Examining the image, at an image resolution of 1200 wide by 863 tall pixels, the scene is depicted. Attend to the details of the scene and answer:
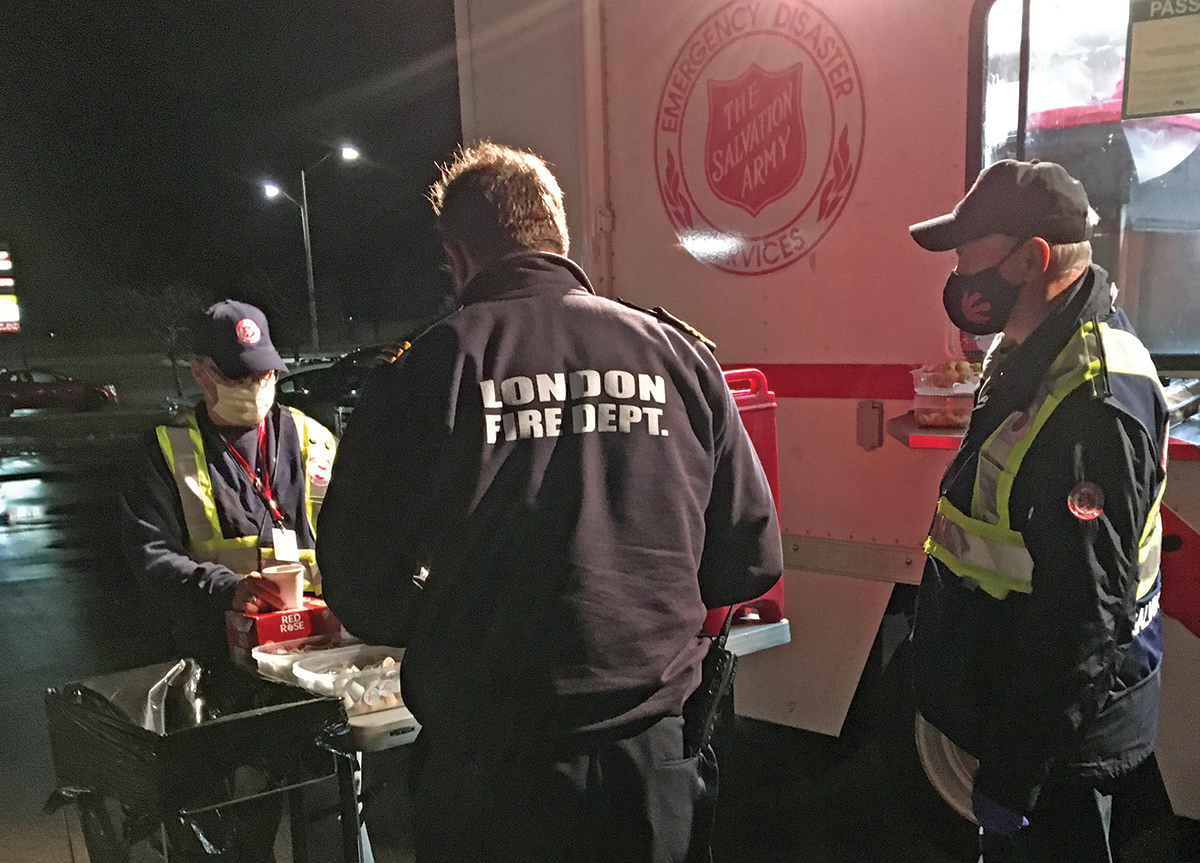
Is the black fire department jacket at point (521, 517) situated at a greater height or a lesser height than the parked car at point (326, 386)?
greater

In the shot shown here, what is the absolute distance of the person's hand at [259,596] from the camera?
7.77ft

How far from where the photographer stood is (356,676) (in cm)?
209

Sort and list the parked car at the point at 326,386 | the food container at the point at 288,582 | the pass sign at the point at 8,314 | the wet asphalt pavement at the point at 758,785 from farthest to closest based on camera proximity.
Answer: the pass sign at the point at 8,314
the parked car at the point at 326,386
the wet asphalt pavement at the point at 758,785
the food container at the point at 288,582

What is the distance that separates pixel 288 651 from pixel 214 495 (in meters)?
0.68

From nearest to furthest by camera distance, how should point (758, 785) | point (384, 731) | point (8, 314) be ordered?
point (384, 731), point (758, 785), point (8, 314)

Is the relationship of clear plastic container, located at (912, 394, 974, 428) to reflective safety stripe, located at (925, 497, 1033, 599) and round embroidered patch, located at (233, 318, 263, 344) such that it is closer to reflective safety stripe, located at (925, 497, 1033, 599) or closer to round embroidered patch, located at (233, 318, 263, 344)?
reflective safety stripe, located at (925, 497, 1033, 599)

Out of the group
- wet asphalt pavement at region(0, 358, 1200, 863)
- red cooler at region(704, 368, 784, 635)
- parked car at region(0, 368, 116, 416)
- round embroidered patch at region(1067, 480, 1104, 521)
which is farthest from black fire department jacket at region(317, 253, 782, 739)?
parked car at region(0, 368, 116, 416)

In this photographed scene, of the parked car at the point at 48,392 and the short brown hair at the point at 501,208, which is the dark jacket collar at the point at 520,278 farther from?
the parked car at the point at 48,392

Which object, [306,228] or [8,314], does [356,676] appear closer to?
[306,228]

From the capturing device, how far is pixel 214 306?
2.86 metres

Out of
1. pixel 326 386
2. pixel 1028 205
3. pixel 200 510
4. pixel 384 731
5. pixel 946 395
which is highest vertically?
pixel 1028 205

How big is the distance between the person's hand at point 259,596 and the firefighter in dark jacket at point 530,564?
2.25ft

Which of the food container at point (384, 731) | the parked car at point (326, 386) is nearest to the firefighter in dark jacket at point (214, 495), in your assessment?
the food container at point (384, 731)

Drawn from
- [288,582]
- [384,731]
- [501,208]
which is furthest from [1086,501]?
[288,582]
